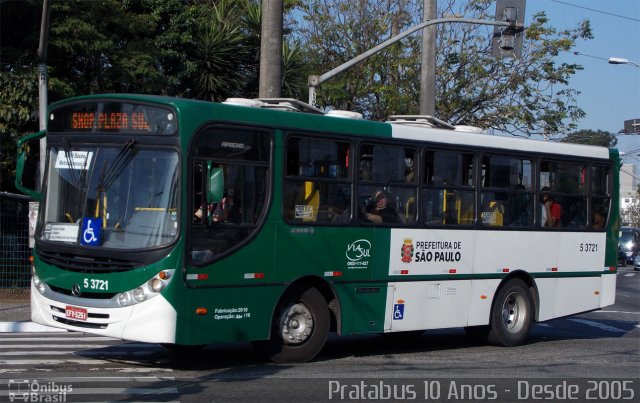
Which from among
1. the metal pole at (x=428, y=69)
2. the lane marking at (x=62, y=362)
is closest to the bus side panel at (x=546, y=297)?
the lane marking at (x=62, y=362)

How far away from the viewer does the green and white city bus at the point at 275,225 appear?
10508mm

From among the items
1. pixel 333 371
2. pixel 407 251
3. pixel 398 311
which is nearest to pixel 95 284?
pixel 333 371

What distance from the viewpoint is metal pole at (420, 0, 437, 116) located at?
23.1m

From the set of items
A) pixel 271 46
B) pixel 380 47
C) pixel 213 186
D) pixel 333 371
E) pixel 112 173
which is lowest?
pixel 333 371

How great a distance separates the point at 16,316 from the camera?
17344 millimetres

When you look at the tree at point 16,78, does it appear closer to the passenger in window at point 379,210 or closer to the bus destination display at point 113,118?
the bus destination display at point 113,118

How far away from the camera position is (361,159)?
12.6 m

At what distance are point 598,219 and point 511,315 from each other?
2721 mm

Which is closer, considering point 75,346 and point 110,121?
point 110,121

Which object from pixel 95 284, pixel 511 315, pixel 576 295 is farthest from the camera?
pixel 576 295

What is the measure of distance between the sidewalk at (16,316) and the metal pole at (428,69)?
1030 centimetres

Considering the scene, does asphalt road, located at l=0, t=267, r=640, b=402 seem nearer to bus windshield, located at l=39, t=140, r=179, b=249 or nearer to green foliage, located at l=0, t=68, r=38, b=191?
bus windshield, located at l=39, t=140, r=179, b=249

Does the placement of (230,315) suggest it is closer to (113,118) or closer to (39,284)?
(39,284)

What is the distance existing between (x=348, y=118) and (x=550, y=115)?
23403 millimetres
